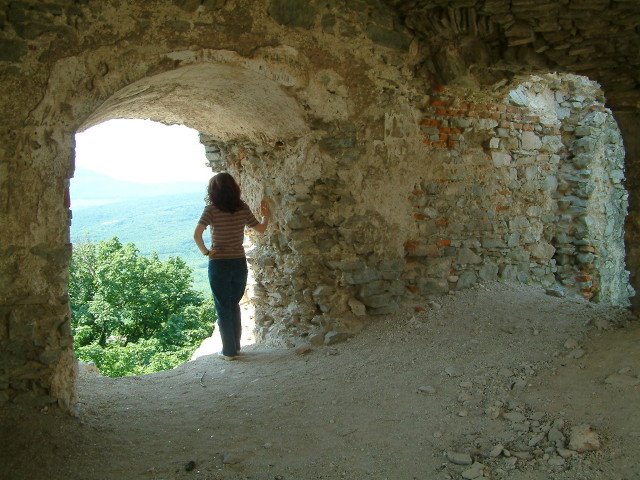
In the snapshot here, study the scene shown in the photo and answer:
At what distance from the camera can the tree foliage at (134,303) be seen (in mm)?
12641

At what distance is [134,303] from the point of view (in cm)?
1307

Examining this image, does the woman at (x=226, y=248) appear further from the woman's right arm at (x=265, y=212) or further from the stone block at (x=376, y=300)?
the stone block at (x=376, y=300)

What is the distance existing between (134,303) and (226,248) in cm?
956

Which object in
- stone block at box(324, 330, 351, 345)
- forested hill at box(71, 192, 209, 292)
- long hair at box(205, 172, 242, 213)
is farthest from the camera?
forested hill at box(71, 192, 209, 292)

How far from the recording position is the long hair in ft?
13.8

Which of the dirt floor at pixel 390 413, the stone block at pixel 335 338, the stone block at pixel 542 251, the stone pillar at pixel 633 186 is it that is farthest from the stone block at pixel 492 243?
the stone block at pixel 335 338

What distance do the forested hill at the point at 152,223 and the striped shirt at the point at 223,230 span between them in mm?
13324

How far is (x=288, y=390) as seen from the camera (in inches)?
142

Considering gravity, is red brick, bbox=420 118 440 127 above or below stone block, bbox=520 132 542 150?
above

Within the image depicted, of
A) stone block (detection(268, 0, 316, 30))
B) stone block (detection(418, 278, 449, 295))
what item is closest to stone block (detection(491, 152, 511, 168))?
stone block (detection(418, 278, 449, 295))

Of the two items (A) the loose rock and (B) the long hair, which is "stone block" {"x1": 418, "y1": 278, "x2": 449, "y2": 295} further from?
(A) the loose rock

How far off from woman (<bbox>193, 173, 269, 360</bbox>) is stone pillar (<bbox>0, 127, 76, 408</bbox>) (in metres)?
1.23

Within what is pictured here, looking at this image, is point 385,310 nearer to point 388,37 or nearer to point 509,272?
point 509,272

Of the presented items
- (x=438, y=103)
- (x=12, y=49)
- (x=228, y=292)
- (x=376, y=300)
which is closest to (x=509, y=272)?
(x=376, y=300)
